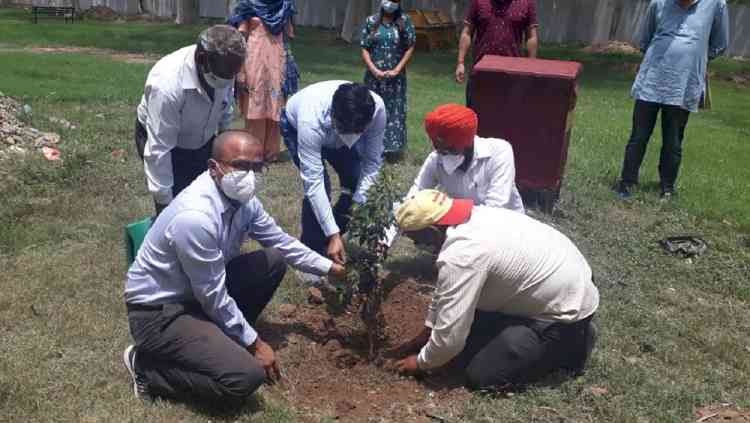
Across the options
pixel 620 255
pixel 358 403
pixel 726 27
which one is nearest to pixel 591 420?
pixel 358 403

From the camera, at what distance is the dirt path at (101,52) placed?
1647 centimetres

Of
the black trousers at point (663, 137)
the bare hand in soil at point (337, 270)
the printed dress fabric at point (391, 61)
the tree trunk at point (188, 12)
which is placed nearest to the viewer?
the bare hand in soil at point (337, 270)

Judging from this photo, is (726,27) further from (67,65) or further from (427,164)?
(67,65)

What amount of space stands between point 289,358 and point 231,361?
2.46 ft

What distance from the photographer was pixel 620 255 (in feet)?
18.9

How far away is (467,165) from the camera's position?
4590mm

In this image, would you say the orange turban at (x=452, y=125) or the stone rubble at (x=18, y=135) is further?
the stone rubble at (x=18, y=135)

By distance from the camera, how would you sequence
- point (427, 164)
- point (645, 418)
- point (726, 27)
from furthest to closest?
point (726, 27) → point (427, 164) → point (645, 418)

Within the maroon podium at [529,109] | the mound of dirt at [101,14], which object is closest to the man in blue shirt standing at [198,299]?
the maroon podium at [529,109]

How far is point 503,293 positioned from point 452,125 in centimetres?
108

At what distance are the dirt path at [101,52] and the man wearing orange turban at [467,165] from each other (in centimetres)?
1278

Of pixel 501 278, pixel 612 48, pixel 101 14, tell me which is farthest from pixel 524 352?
pixel 101 14

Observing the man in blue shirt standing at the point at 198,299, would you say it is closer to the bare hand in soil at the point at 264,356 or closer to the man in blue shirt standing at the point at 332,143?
the bare hand in soil at the point at 264,356

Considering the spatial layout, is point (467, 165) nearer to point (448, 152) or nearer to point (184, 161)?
point (448, 152)
